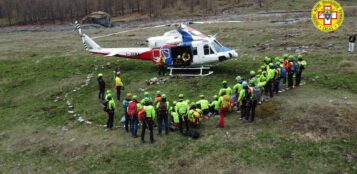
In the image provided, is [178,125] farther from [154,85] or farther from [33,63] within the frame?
[33,63]

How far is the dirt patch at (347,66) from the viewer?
1004 inches

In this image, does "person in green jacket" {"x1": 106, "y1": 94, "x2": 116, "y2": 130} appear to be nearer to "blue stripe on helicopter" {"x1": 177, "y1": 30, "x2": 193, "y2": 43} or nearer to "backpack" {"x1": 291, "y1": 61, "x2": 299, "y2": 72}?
"blue stripe on helicopter" {"x1": 177, "y1": 30, "x2": 193, "y2": 43}

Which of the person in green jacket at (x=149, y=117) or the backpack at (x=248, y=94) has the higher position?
the backpack at (x=248, y=94)

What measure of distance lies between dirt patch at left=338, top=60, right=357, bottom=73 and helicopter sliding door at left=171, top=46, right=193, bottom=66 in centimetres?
1147

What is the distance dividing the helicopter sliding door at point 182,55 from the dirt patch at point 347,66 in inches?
451

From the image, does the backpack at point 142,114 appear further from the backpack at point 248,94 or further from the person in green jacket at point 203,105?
the backpack at point 248,94

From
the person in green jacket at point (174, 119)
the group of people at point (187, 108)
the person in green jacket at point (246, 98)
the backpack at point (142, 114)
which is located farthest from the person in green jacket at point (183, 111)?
the person in green jacket at point (246, 98)

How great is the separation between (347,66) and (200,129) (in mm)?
14139

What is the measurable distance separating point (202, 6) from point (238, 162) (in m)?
73.6

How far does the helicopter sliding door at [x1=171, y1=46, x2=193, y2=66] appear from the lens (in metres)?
27.8

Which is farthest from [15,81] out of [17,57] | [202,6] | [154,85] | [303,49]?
[202,6]

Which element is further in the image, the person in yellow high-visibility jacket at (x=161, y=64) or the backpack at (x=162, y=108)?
the person in yellow high-visibility jacket at (x=161, y=64)

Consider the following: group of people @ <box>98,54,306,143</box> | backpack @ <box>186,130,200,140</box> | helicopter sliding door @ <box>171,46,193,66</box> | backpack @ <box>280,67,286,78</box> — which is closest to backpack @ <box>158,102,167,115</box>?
group of people @ <box>98,54,306,143</box>

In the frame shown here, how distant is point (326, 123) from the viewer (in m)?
17.8
